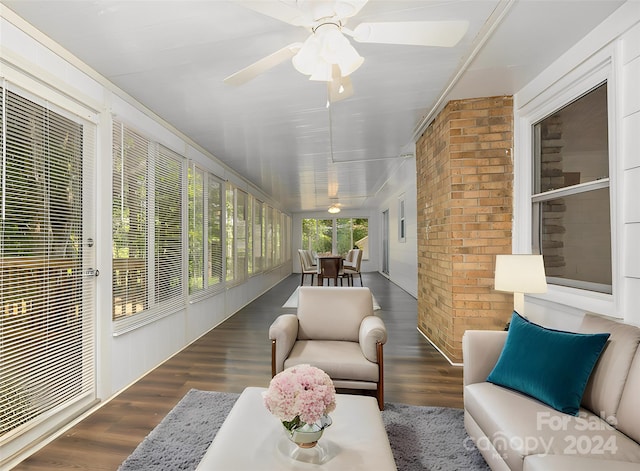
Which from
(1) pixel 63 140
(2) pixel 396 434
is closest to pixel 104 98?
(1) pixel 63 140

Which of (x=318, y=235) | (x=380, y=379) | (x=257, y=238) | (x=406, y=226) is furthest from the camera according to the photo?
(x=318, y=235)

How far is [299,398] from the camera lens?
1190 mm

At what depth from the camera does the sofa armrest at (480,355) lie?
1.86 meters

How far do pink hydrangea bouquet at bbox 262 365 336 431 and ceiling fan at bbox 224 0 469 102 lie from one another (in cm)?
145

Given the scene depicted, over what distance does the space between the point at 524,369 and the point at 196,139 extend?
3.94 metres

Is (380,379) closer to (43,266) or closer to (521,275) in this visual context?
(521,275)

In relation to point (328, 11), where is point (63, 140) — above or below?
below

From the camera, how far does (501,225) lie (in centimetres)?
296

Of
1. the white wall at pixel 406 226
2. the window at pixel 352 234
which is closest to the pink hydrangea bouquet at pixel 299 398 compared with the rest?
the white wall at pixel 406 226

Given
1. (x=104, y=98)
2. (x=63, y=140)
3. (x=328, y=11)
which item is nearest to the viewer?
(x=328, y=11)

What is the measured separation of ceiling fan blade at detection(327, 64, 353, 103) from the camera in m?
1.71

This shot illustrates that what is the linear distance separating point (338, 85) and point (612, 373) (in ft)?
6.51

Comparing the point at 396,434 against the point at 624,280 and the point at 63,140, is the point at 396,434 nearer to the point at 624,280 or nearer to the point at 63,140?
the point at 624,280

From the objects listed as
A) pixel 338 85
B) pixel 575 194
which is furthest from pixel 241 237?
pixel 575 194
